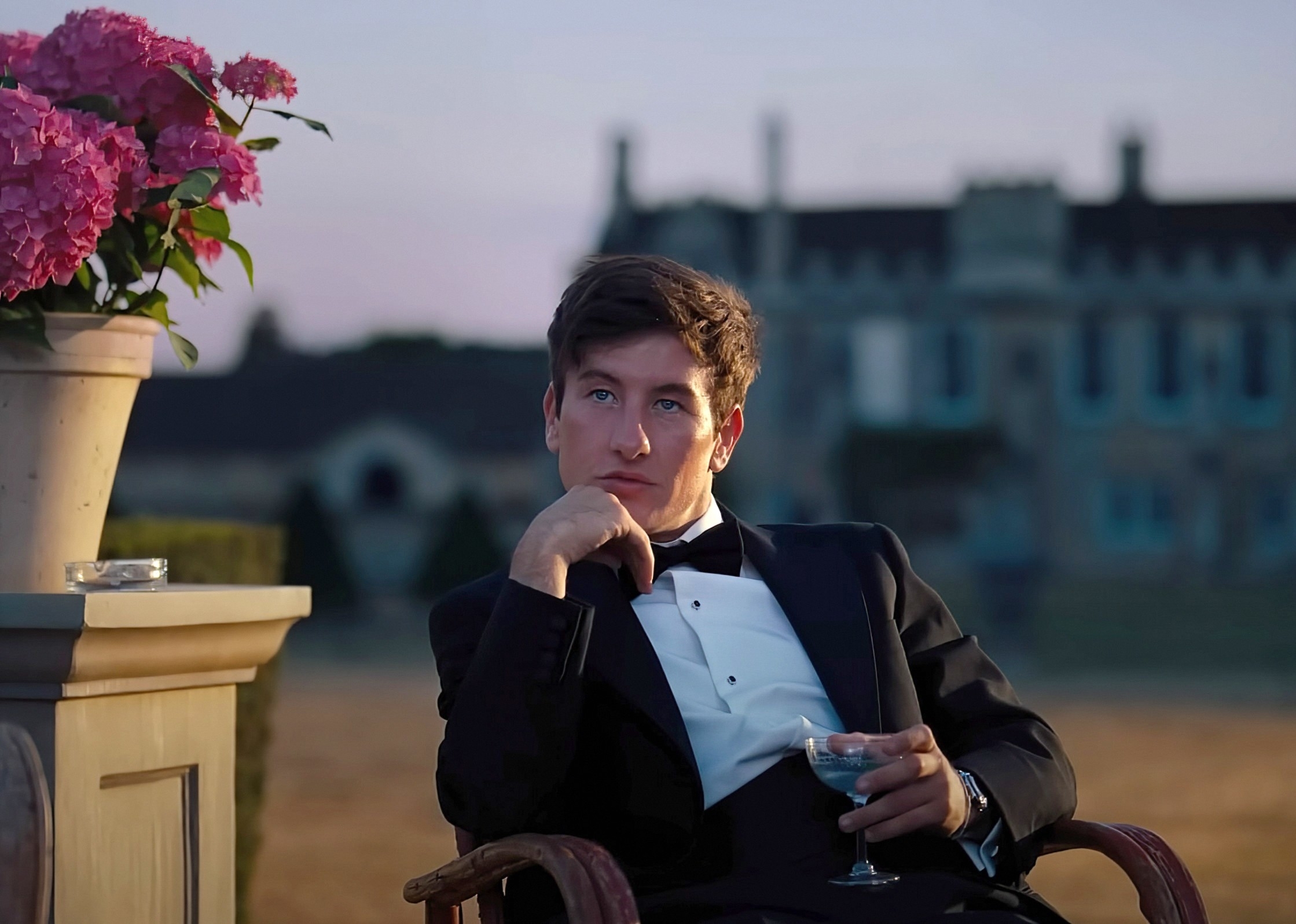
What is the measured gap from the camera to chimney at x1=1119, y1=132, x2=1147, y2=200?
3722cm

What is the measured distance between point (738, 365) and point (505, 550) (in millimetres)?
31940

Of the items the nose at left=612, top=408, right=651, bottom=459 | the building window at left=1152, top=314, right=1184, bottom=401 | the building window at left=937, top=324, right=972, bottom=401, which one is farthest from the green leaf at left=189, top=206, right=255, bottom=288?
the building window at left=1152, top=314, right=1184, bottom=401

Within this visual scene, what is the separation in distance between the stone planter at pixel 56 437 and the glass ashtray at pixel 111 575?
2.8 inches

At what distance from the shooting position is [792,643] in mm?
2812

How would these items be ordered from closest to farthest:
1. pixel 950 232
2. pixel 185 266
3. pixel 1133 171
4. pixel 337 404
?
pixel 185 266, pixel 950 232, pixel 1133 171, pixel 337 404

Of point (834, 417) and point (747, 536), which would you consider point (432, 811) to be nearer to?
point (747, 536)

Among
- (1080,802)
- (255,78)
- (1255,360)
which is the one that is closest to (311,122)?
(255,78)

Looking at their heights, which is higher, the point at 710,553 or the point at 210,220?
the point at 210,220

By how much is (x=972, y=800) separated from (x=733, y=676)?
44 cm

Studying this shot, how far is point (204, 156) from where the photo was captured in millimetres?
2920

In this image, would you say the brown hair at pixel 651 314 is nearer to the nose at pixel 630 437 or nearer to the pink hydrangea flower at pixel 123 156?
the nose at pixel 630 437

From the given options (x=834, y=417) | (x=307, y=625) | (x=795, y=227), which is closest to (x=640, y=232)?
(x=795, y=227)

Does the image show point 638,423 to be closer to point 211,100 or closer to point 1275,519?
point 211,100

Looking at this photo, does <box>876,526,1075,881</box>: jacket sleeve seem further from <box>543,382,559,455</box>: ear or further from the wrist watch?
<box>543,382,559,455</box>: ear
